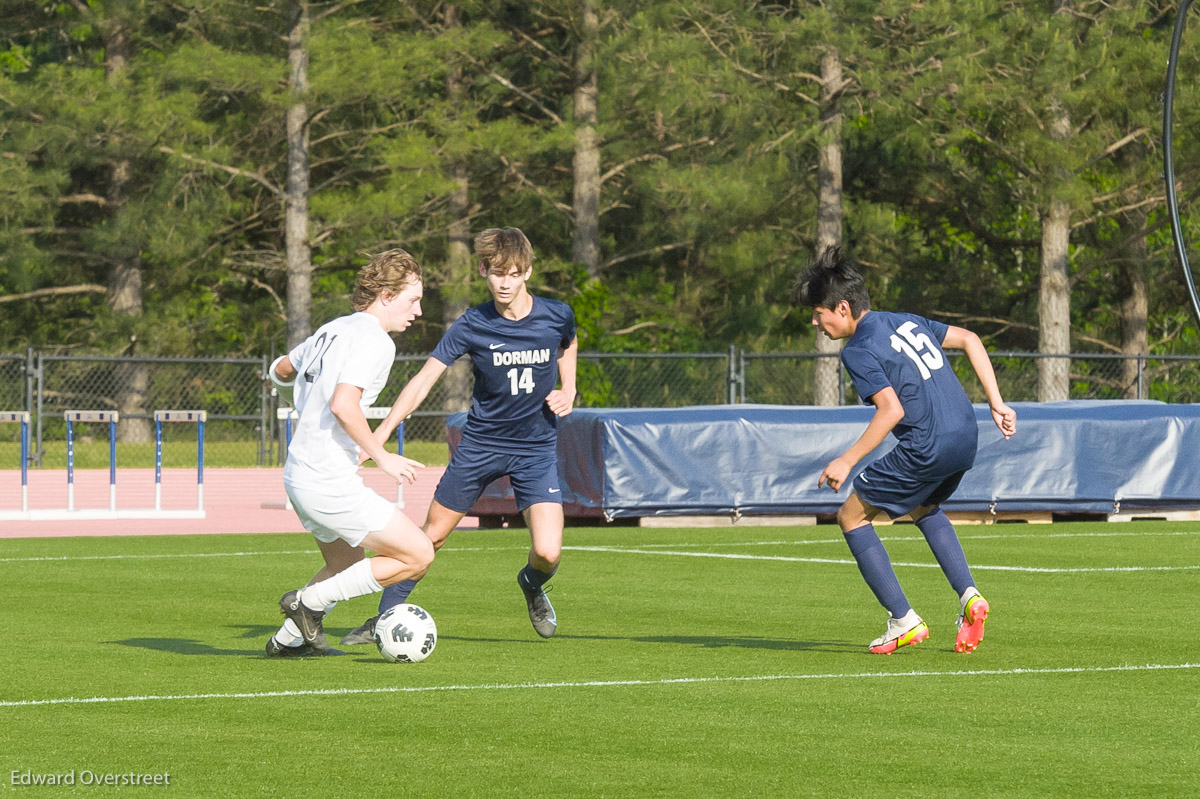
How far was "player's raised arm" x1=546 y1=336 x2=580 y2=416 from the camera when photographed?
30.4 feet

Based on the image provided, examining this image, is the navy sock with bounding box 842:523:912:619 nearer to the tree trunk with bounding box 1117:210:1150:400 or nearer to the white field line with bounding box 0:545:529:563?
the white field line with bounding box 0:545:529:563

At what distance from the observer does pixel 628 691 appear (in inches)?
303

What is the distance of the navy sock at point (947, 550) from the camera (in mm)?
8836

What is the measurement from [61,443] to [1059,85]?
1911 cm

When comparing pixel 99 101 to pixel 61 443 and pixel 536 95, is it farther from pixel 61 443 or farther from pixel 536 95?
pixel 536 95

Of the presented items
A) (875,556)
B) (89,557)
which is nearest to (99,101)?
(89,557)

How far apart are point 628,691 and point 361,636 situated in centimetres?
219

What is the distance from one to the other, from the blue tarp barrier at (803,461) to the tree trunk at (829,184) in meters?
13.7

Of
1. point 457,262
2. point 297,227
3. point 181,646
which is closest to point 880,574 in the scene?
point 181,646

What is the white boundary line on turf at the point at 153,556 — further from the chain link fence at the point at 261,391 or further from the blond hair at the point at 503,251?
the chain link fence at the point at 261,391

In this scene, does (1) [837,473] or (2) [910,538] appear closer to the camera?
(1) [837,473]

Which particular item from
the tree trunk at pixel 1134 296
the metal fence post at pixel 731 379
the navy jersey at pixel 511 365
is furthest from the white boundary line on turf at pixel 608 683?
the tree trunk at pixel 1134 296

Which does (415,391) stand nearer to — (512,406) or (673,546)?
(512,406)

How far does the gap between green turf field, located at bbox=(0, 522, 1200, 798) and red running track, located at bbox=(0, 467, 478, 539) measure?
5.85m
